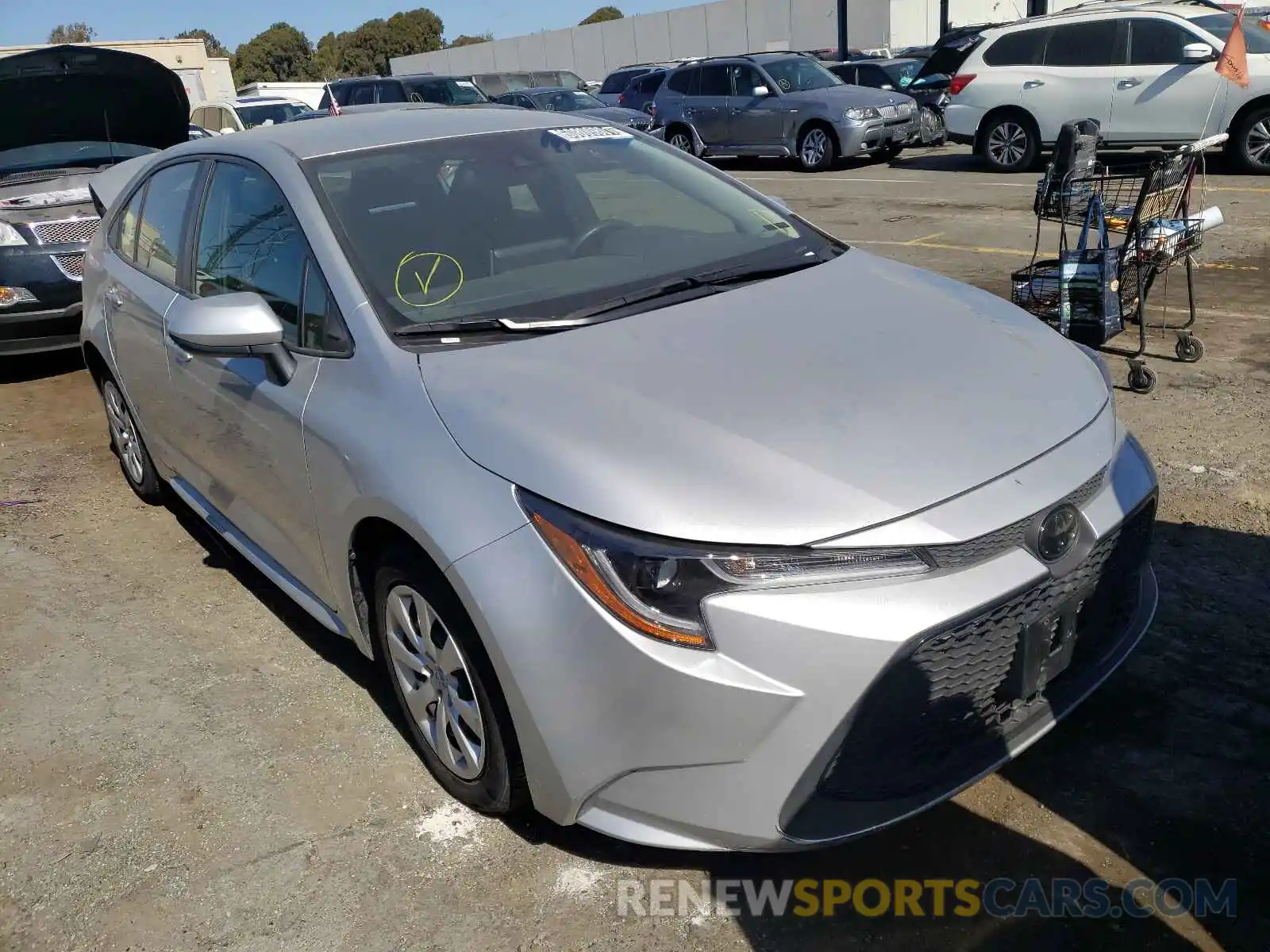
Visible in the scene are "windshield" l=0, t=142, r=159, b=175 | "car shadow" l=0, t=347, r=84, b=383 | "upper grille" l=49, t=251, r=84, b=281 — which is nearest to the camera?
"upper grille" l=49, t=251, r=84, b=281

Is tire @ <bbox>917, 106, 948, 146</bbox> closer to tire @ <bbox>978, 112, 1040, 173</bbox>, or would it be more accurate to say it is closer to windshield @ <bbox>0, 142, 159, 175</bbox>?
tire @ <bbox>978, 112, 1040, 173</bbox>

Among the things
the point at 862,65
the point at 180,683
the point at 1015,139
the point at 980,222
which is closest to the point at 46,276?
A: the point at 180,683

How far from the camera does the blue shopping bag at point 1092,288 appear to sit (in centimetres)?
543

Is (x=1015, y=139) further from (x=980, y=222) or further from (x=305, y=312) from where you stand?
(x=305, y=312)

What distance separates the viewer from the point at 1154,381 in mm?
5477

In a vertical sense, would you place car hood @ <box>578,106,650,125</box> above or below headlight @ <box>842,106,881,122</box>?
Result: above

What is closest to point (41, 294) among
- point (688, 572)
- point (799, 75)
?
point (688, 572)

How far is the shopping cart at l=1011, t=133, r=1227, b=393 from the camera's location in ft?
17.5

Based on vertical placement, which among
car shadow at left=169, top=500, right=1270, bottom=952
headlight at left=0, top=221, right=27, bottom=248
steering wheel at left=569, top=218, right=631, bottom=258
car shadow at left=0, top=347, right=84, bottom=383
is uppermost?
steering wheel at left=569, top=218, right=631, bottom=258

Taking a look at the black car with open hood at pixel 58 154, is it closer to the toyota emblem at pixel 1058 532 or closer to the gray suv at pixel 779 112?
the toyota emblem at pixel 1058 532

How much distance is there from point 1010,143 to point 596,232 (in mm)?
11618

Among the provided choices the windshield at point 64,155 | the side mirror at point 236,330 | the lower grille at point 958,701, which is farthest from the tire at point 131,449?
the lower grille at point 958,701

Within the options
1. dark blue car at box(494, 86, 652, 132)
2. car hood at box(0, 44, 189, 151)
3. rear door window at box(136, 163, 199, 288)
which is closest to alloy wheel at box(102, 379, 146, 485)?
rear door window at box(136, 163, 199, 288)

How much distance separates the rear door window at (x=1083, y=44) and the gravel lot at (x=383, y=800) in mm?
9822
